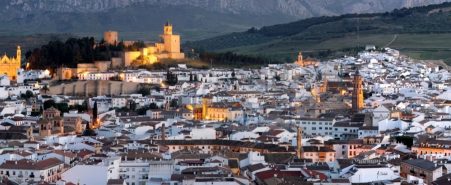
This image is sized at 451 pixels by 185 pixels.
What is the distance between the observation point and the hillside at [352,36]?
102 meters

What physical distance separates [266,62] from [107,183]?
187 ft

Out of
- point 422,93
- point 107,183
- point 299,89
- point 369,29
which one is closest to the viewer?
point 107,183

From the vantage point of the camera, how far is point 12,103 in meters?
56.0

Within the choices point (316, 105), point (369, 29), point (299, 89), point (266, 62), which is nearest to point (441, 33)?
point (369, 29)

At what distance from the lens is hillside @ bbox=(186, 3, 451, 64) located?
102 meters

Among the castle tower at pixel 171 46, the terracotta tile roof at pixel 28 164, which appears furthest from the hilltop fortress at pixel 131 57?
the terracotta tile roof at pixel 28 164

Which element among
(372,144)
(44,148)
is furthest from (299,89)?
(44,148)

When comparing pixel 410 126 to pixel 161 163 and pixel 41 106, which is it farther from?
pixel 41 106

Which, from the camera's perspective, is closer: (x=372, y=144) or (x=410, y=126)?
(x=372, y=144)

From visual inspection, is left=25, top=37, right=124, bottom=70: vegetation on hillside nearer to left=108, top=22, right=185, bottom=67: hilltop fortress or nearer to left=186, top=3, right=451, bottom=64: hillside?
left=108, top=22, right=185, bottom=67: hilltop fortress

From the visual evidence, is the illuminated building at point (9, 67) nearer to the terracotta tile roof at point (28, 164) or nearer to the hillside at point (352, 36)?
the hillside at point (352, 36)

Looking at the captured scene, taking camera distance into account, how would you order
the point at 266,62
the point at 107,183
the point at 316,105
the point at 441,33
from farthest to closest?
the point at 441,33
the point at 266,62
the point at 316,105
the point at 107,183

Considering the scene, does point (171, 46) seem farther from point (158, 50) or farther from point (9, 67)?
point (9, 67)

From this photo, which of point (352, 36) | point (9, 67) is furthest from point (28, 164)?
point (352, 36)
